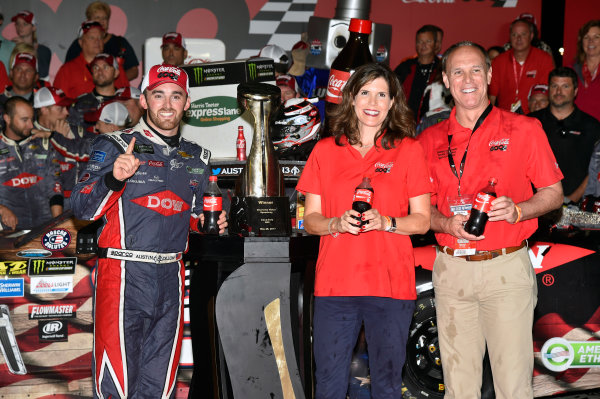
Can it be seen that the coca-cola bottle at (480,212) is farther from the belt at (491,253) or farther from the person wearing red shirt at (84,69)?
the person wearing red shirt at (84,69)

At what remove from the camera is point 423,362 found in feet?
13.5

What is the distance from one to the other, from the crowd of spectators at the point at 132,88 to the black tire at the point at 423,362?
7.39 ft

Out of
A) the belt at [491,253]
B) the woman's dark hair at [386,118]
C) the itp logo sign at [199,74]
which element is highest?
the itp logo sign at [199,74]

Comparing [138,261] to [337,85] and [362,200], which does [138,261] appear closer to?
[362,200]

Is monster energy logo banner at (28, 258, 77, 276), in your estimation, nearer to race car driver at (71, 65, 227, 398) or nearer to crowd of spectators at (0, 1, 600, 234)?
race car driver at (71, 65, 227, 398)

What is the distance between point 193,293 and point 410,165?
134 cm

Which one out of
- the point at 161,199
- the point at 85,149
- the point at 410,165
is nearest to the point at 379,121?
the point at 410,165

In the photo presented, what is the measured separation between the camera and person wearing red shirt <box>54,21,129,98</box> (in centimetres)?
759

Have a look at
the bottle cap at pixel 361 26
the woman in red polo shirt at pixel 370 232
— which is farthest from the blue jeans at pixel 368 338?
the bottle cap at pixel 361 26

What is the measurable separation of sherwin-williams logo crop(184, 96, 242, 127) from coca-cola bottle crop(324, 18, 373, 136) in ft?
2.27

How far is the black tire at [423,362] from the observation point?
4086 mm

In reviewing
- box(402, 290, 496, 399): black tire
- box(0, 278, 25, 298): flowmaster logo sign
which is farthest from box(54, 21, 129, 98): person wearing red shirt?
box(402, 290, 496, 399): black tire

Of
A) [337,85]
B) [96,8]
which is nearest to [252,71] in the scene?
[337,85]

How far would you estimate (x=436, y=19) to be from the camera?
9.68m
